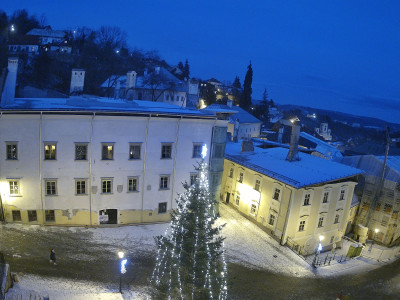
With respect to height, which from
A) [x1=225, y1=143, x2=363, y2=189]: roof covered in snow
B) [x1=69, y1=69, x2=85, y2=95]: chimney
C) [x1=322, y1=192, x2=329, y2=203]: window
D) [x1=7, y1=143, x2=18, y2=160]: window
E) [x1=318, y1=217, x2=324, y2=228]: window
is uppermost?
[x1=69, y1=69, x2=85, y2=95]: chimney

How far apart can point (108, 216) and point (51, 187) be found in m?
5.24

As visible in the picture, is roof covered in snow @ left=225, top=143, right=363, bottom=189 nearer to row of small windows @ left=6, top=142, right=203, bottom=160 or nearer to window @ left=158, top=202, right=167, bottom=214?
row of small windows @ left=6, top=142, right=203, bottom=160

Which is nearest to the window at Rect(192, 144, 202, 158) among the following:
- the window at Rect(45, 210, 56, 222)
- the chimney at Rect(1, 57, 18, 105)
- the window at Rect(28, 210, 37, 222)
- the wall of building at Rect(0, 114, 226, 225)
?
the wall of building at Rect(0, 114, 226, 225)

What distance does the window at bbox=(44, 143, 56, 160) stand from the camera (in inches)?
880

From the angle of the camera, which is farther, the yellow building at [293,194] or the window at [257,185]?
the window at [257,185]

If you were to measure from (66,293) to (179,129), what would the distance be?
14451 mm

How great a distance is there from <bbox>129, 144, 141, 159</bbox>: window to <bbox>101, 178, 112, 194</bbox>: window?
265 centimetres

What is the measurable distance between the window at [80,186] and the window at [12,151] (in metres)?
4.65

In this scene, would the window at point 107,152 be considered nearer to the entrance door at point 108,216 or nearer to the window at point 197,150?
the entrance door at point 108,216

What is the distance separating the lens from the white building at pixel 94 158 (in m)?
21.9

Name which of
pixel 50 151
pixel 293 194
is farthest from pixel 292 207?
pixel 50 151

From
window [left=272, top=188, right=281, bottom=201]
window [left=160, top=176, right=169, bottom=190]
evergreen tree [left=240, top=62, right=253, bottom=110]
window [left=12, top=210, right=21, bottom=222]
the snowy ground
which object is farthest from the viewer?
evergreen tree [left=240, top=62, right=253, bottom=110]

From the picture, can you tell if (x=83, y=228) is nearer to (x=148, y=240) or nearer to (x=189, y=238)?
(x=148, y=240)

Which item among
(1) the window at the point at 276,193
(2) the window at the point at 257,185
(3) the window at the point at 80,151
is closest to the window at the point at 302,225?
(1) the window at the point at 276,193
